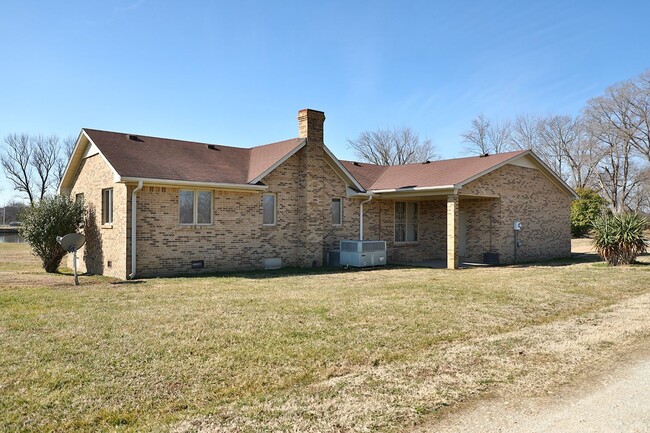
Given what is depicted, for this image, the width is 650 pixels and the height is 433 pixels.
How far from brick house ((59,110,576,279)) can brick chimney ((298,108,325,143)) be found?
4cm

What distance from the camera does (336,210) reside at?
63.2ft

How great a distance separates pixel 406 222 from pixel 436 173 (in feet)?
8.94

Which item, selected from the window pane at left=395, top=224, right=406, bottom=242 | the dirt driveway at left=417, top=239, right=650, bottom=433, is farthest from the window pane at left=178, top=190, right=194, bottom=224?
the dirt driveway at left=417, top=239, right=650, bottom=433

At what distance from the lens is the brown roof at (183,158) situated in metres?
14.8

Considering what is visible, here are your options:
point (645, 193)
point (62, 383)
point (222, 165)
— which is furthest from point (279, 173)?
point (645, 193)

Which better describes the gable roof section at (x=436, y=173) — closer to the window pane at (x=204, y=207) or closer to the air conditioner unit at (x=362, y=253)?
the air conditioner unit at (x=362, y=253)

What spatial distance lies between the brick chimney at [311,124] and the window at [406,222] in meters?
5.15

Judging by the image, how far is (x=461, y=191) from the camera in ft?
58.9

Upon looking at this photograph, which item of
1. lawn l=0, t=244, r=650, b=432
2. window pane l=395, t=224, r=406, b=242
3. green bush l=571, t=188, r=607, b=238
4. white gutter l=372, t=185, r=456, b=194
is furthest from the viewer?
green bush l=571, t=188, r=607, b=238

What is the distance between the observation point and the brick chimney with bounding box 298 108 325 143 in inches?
706

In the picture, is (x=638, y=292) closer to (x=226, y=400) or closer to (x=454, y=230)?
(x=454, y=230)

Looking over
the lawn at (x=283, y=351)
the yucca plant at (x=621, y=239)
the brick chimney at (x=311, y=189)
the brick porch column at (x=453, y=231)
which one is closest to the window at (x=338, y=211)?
the brick chimney at (x=311, y=189)

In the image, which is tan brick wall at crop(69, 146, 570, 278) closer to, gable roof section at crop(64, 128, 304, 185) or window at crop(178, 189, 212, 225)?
window at crop(178, 189, 212, 225)

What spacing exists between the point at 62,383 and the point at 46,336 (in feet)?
7.49
